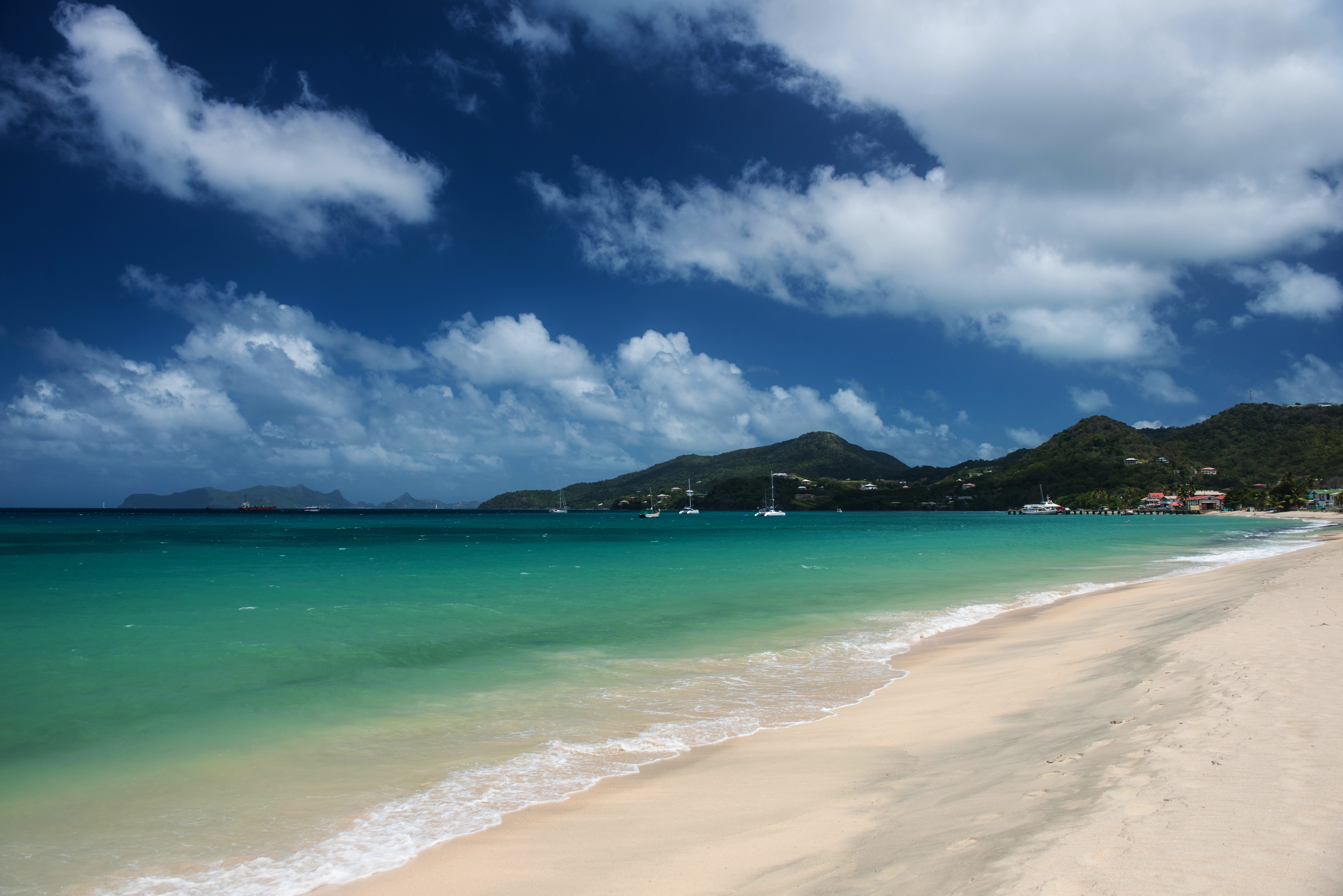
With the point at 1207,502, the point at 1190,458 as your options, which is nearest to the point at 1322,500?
the point at 1207,502

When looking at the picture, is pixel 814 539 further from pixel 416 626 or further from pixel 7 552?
pixel 7 552

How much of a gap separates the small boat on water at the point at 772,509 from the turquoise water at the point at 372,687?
12704 centimetres

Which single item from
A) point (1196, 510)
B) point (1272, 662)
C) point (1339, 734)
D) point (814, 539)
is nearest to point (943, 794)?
point (1339, 734)

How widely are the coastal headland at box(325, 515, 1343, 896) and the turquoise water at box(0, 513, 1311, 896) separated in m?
0.82

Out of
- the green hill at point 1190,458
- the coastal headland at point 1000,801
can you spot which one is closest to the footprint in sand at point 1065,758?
the coastal headland at point 1000,801

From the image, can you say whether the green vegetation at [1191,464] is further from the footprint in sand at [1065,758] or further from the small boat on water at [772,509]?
the footprint in sand at [1065,758]

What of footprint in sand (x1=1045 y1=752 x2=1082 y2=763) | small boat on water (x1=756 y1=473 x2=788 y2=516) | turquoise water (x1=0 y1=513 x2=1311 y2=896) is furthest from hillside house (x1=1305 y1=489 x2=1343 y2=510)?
footprint in sand (x1=1045 y1=752 x2=1082 y2=763)

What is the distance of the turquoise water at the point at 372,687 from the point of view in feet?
19.0

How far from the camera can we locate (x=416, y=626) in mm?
16656

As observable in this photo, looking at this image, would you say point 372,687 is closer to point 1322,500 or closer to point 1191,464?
point 1322,500

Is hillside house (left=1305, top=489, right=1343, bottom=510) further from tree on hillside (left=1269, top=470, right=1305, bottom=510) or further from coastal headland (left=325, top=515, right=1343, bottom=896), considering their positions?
coastal headland (left=325, top=515, right=1343, bottom=896)

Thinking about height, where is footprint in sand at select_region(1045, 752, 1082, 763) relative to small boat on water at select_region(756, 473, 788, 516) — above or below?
above

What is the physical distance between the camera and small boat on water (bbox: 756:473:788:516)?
159m

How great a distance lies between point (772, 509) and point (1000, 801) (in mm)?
161416
